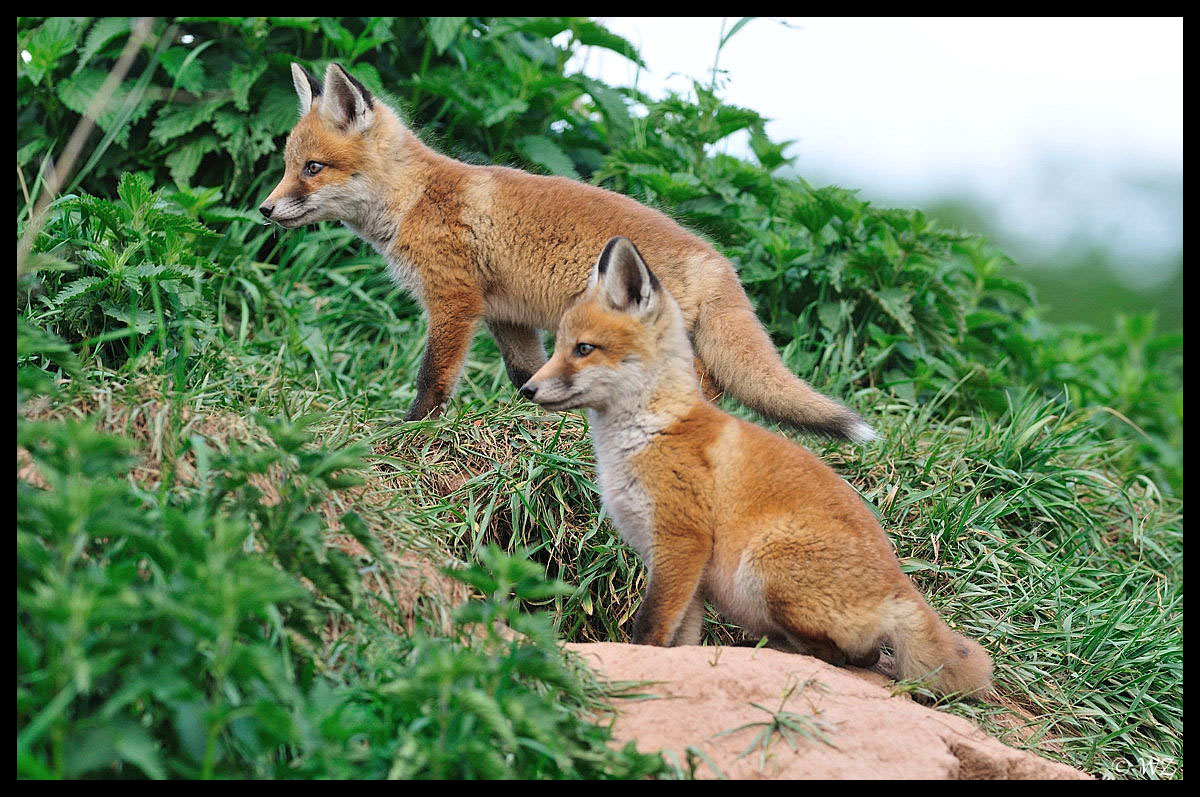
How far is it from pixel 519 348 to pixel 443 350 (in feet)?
1.77

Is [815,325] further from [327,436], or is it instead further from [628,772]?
[628,772]

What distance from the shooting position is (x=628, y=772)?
288cm

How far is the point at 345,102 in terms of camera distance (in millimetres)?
5547

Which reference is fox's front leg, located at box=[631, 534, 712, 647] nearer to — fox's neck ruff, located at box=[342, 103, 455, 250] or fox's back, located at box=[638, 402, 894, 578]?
fox's back, located at box=[638, 402, 894, 578]

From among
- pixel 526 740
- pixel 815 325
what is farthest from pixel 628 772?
pixel 815 325

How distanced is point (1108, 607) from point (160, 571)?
14.3ft

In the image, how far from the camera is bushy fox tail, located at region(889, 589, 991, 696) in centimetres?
388

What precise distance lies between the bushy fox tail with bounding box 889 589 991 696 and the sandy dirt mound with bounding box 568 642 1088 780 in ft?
0.54

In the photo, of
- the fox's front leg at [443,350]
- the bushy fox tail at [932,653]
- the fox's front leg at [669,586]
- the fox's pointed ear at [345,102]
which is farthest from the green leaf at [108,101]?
the bushy fox tail at [932,653]

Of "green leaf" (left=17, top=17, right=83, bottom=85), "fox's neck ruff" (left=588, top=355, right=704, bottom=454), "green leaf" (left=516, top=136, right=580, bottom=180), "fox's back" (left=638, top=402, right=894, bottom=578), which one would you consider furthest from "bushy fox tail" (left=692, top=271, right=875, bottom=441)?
"green leaf" (left=17, top=17, right=83, bottom=85)

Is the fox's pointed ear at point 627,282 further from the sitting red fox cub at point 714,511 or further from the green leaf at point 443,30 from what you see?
the green leaf at point 443,30

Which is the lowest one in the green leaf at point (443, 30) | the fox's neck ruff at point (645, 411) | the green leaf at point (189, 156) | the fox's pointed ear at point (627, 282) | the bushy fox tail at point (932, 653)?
the bushy fox tail at point (932, 653)

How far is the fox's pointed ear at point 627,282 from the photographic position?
13.4ft

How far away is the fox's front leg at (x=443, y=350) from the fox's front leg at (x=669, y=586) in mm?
1777
